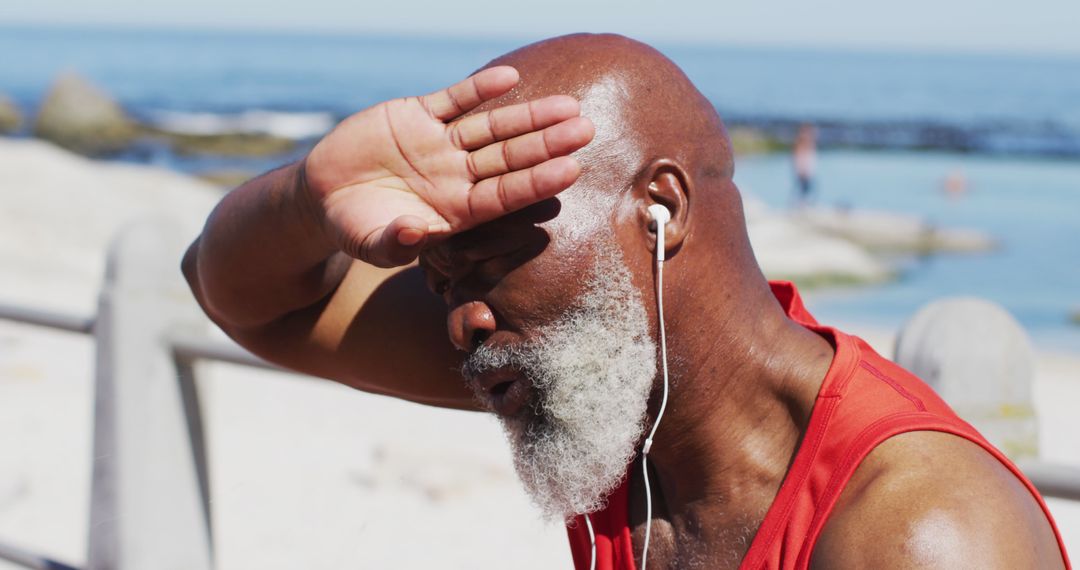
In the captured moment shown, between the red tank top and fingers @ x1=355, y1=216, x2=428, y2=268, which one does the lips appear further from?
the red tank top

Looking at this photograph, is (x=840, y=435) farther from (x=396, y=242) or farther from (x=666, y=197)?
(x=396, y=242)

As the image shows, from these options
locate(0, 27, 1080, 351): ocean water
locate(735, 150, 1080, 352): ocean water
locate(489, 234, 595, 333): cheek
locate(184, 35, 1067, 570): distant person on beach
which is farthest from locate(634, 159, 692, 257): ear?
locate(0, 27, 1080, 351): ocean water

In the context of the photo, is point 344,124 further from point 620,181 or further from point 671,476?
point 671,476

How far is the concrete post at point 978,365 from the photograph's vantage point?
99.5 inches

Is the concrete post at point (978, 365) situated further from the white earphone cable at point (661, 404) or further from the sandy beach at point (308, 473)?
the sandy beach at point (308, 473)

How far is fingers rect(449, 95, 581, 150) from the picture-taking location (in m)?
1.90

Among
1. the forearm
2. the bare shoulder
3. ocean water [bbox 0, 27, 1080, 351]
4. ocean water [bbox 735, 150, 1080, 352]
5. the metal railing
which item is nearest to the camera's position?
the bare shoulder

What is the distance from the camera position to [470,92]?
200 cm

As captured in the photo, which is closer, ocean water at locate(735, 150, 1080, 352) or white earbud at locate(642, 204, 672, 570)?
white earbud at locate(642, 204, 672, 570)

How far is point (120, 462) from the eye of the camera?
3.56 m

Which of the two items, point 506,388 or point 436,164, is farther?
point 506,388

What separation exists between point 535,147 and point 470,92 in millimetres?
174

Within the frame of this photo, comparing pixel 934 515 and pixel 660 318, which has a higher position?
pixel 660 318

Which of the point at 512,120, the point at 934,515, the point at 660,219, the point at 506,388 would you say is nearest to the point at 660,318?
the point at 660,219
